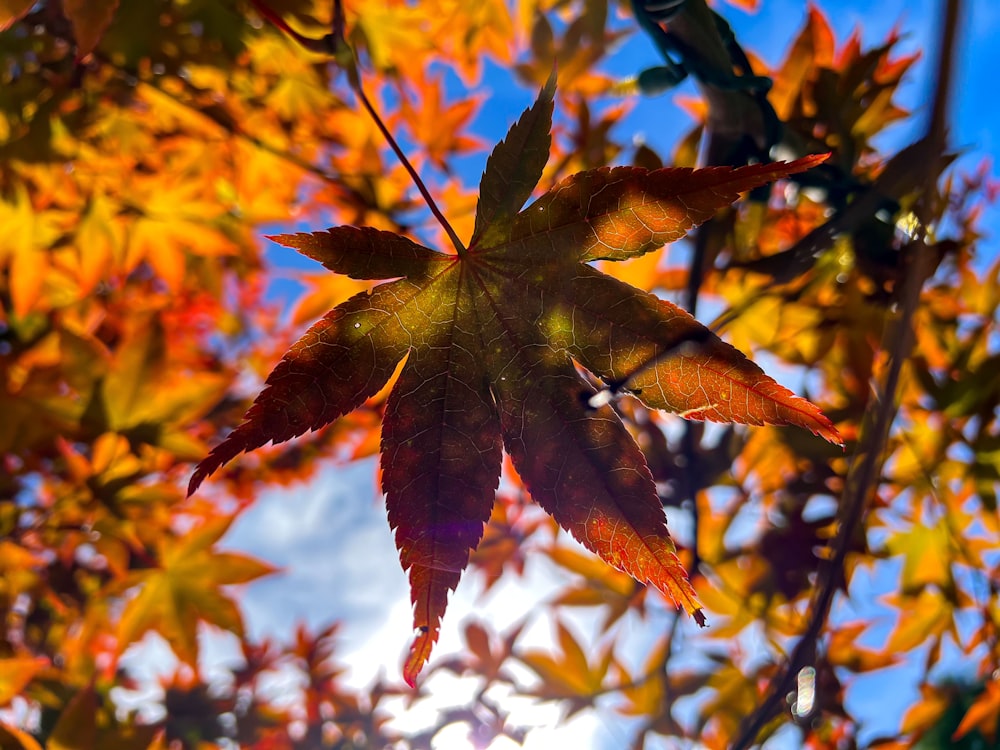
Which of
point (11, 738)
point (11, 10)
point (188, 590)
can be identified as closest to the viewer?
point (11, 10)

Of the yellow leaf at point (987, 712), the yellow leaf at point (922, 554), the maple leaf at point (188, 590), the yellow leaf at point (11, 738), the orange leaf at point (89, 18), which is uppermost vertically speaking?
the yellow leaf at point (922, 554)

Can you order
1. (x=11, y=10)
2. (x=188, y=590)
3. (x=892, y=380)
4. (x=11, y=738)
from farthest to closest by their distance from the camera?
(x=188, y=590), (x=11, y=738), (x=11, y=10), (x=892, y=380)

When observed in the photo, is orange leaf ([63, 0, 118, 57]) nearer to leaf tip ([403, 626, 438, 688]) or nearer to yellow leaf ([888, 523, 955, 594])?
leaf tip ([403, 626, 438, 688])

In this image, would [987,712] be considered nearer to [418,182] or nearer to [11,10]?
[418,182]

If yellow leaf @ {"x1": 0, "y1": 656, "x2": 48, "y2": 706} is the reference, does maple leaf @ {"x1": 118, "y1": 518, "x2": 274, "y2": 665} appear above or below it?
→ above

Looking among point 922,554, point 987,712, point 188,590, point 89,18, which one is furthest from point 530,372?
point 987,712

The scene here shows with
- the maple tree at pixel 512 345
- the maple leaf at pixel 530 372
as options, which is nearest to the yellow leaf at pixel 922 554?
the maple tree at pixel 512 345

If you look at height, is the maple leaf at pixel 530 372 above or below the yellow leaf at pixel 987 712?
below

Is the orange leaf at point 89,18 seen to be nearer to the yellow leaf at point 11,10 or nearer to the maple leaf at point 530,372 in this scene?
the yellow leaf at point 11,10

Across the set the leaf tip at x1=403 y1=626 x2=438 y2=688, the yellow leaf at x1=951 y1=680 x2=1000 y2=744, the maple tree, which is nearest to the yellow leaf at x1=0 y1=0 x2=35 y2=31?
the maple tree
